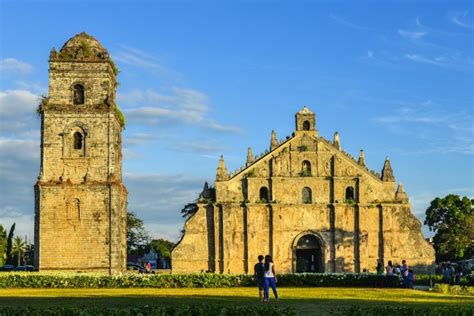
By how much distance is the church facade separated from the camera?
194ft

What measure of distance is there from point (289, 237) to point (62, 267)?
18.2m

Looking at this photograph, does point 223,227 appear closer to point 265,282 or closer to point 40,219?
point 40,219

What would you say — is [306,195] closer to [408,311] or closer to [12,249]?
[408,311]

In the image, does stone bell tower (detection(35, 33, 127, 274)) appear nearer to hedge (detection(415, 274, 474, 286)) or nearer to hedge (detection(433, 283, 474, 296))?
hedge (detection(415, 274, 474, 286))

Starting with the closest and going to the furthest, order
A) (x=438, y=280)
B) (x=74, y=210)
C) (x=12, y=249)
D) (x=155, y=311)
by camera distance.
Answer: (x=155, y=311) → (x=74, y=210) → (x=438, y=280) → (x=12, y=249)

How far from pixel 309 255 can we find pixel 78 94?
863 inches

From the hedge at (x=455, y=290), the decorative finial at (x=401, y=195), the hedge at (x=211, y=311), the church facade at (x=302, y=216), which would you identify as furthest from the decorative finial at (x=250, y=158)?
A: the hedge at (x=211, y=311)

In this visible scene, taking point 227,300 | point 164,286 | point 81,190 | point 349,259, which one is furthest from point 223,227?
point 227,300

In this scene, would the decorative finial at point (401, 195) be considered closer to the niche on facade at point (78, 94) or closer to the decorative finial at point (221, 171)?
the decorative finial at point (221, 171)

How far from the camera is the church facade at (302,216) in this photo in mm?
59062

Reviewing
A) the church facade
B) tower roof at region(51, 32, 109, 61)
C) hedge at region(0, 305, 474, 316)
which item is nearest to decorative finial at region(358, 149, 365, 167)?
the church facade

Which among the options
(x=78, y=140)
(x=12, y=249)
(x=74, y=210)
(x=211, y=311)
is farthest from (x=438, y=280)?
(x=12, y=249)

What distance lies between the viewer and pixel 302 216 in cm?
5962

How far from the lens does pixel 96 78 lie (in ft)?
167
